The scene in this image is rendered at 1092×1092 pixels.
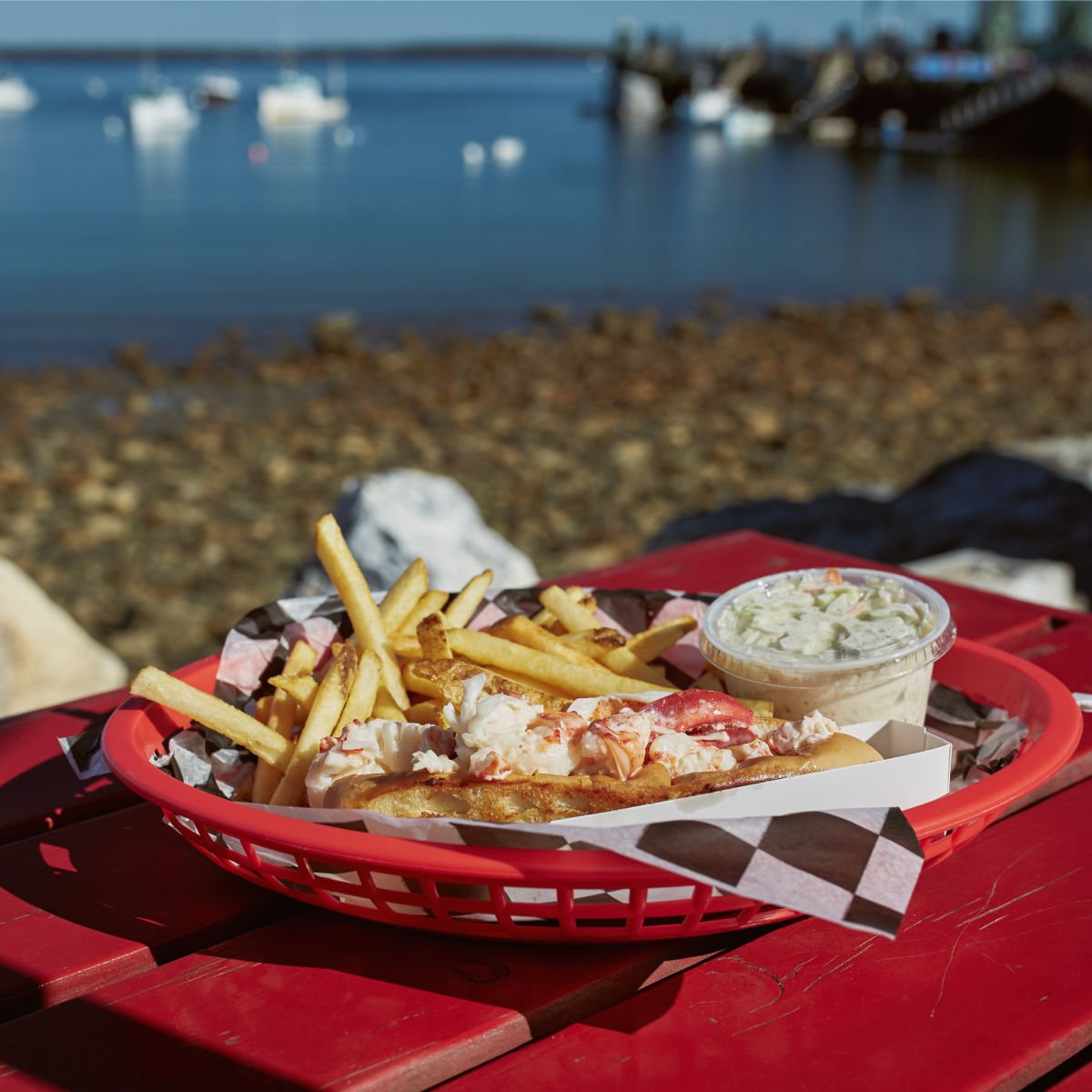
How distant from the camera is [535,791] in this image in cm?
144

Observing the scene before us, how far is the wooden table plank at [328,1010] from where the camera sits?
4.50 ft

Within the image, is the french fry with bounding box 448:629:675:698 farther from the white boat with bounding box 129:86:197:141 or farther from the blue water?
the white boat with bounding box 129:86:197:141

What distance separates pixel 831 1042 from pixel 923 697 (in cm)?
69

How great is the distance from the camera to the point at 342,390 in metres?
14.6

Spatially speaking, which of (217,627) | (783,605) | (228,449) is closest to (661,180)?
(228,449)

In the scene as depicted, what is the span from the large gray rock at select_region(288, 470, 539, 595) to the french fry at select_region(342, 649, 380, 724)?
101 inches

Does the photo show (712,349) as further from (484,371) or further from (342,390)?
(342,390)

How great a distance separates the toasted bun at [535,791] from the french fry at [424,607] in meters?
0.65

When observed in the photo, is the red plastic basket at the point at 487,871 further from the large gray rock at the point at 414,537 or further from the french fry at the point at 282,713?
the large gray rock at the point at 414,537

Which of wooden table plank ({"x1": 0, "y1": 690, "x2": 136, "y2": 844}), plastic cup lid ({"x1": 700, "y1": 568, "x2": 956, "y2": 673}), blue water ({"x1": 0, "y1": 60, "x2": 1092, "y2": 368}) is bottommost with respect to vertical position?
blue water ({"x1": 0, "y1": 60, "x2": 1092, "y2": 368})

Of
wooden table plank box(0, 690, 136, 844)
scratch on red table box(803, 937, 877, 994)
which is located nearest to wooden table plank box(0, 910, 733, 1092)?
scratch on red table box(803, 937, 877, 994)

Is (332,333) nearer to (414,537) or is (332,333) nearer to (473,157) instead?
(414,537)

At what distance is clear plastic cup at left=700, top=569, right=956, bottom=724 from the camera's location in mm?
1845

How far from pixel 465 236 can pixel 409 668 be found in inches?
1246
